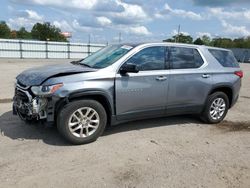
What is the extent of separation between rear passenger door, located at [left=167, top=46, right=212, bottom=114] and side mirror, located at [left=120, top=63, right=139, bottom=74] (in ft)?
3.02

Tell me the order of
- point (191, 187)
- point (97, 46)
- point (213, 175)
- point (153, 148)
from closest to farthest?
point (191, 187)
point (213, 175)
point (153, 148)
point (97, 46)

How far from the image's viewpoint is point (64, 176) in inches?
129

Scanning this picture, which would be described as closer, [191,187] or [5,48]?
[191,187]

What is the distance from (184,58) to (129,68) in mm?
1474

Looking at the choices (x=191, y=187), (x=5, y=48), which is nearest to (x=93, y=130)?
(x=191, y=187)

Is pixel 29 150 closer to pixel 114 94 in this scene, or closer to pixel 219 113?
pixel 114 94

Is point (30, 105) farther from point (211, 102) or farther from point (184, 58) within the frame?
point (211, 102)

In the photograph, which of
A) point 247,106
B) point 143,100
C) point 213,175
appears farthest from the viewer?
point 247,106

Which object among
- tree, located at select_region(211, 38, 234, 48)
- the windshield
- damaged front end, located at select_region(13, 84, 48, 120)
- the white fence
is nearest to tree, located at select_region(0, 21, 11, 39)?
the white fence

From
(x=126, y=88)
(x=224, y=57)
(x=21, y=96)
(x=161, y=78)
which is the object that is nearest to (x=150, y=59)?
(x=161, y=78)

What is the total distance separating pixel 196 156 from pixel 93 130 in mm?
1744

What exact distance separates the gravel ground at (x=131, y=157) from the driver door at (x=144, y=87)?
489 millimetres

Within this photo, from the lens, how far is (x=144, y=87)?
15.2 ft

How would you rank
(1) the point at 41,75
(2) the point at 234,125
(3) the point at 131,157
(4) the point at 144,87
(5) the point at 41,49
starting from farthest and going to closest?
1. (5) the point at 41,49
2. (2) the point at 234,125
3. (4) the point at 144,87
4. (1) the point at 41,75
5. (3) the point at 131,157
